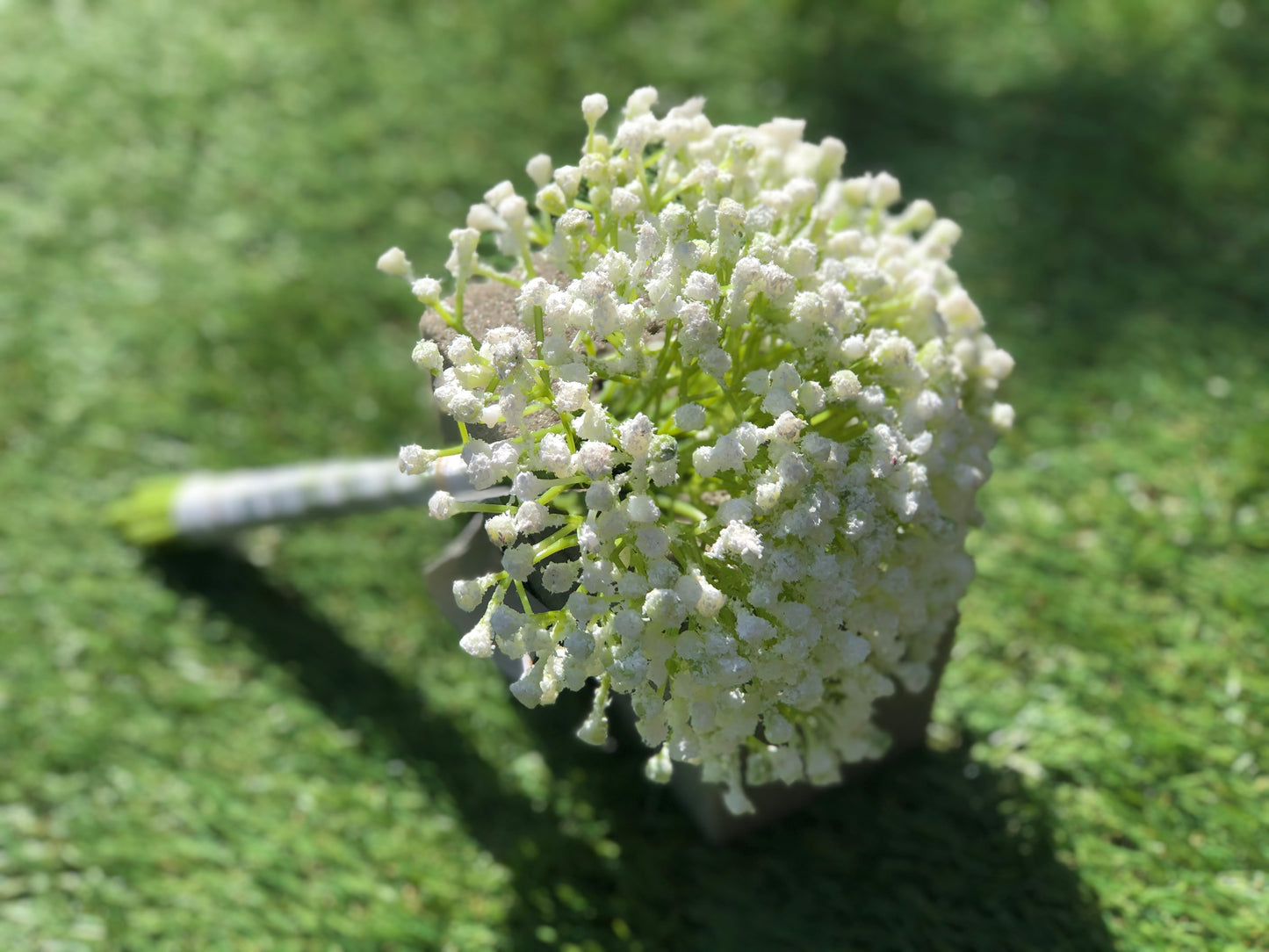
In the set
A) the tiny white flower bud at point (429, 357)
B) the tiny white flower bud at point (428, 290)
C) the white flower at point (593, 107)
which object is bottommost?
the tiny white flower bud at point (429, 357)

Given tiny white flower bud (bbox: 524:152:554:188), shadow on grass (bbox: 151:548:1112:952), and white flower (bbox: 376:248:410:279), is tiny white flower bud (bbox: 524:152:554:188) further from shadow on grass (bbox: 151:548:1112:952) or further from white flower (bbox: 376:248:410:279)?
shadow on grass (bbox: 151:548:1112:952)

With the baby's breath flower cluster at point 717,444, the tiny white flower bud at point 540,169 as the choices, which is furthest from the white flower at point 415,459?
the tiny white flower bud at point 540,169

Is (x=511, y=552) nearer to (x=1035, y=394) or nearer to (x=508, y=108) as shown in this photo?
(x=1035, y=394)

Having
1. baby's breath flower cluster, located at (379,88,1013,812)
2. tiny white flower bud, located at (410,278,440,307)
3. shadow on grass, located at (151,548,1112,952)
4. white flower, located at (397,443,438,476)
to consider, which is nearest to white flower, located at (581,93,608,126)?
baby's breath flower cluster, located at (379,88,1013,812)

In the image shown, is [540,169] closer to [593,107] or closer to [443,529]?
[593,107]

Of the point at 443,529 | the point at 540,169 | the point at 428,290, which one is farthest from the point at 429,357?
the point at 443,529

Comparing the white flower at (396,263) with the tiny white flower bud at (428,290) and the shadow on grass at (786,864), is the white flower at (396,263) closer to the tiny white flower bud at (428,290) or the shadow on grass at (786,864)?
the tiny white flower bud at (428,290)
